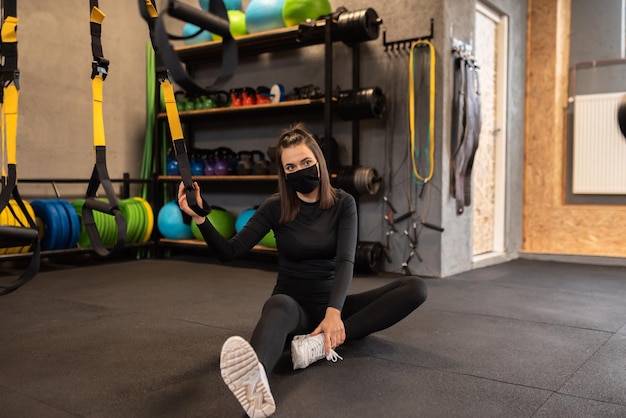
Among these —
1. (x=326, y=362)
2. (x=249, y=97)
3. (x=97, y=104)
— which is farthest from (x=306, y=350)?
(x=249, y=97)

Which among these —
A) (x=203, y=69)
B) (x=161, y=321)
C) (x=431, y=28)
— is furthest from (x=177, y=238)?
(x=431, y=28)

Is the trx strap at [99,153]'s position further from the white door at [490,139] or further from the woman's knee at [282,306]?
the white door at [490,139]

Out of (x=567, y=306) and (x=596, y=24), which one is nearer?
(x=567, y=306)

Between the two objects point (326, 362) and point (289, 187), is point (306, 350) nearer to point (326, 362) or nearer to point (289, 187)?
point (326, 362)

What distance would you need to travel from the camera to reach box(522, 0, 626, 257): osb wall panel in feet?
19.4

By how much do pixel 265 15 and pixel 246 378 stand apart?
4002mm

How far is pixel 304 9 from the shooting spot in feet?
15.6

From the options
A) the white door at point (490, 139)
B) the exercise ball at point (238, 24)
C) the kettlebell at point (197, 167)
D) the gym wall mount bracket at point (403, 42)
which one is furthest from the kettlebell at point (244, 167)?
the white door at point (490, 139)

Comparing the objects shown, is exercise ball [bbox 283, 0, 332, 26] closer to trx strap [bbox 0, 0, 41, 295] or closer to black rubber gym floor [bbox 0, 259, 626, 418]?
black rubber gym floor [bbox 0, 259, 626, 418]

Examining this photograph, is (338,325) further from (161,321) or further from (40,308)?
(40,308)

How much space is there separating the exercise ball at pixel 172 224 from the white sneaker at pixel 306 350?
3.65 metres

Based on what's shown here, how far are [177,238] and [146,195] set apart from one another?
791 mm

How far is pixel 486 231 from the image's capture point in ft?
19.0

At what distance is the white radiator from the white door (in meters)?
0.78
